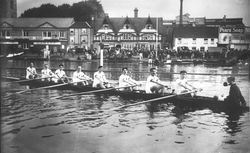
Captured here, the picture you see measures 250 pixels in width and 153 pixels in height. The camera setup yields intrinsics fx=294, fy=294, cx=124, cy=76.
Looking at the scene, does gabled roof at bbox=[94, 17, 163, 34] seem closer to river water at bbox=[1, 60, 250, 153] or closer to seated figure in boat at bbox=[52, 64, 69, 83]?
seated figure in boat at bbox=[52, 64, 69, 83]

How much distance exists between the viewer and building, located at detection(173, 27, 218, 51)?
59281 mm

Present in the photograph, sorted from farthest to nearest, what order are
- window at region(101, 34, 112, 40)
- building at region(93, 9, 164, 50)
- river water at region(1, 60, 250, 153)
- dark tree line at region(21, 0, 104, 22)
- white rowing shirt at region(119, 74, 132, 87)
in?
1. window at region(101, 34, 112, 40)
2. building at region(93, 9, 164, 50)
3. dark tree line at region(21, 0, 104, 22)
4. white rowing shirt at region(119, 74, 132, 87)
5. river water at region(1, 60, 250, 153)

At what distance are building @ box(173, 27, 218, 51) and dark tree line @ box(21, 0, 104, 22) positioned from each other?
19.3 m

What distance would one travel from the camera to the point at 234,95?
11.8 m

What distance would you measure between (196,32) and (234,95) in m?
50.4

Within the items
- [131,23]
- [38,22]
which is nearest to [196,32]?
[131,23]

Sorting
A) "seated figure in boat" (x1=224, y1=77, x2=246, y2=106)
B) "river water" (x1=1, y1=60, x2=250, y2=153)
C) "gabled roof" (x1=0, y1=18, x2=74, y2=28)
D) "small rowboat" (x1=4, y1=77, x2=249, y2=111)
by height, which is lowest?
"river water" (x1=1, y1=60, x2=250, y2=153)

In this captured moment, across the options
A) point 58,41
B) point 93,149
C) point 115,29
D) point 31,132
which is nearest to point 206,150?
point 93,149

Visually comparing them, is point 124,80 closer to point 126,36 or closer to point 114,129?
point 114,129

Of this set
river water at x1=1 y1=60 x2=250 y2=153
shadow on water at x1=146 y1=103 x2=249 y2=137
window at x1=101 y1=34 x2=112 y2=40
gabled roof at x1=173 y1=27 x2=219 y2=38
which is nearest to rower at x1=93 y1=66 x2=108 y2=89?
river water at x1=1 y1=60 x2=250 y2=153

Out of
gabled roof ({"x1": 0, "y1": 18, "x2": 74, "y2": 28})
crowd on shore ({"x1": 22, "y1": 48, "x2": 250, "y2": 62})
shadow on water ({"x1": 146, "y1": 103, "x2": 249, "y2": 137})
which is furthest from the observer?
gabled roof ({"x1": 0, "y1": 18, "x2": 74, "y2": 28})

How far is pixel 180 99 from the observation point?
13344mm

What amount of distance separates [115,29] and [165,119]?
54024mm

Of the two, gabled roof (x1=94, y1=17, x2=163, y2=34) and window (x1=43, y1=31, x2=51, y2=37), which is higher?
gabled roof (x1=94, y1=17, x2=163, y2=34)
